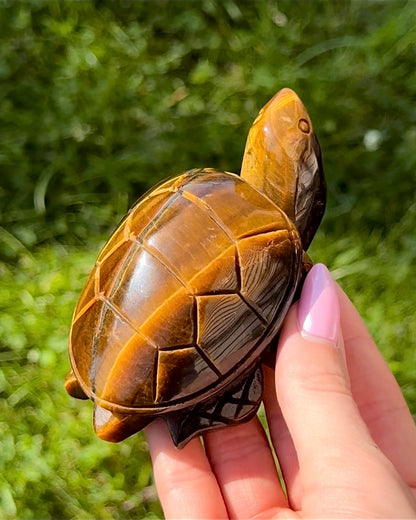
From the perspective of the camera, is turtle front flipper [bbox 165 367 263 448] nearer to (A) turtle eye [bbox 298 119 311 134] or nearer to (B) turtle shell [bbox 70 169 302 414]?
(B) turtle shell [bbox 70 169 302 414]

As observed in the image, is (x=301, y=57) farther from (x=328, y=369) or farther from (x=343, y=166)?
(x=328, y=369)

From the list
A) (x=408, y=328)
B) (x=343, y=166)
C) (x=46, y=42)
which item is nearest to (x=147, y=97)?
(x=46, y=42)

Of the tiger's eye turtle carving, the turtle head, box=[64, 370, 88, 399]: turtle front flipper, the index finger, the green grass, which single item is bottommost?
the green grass

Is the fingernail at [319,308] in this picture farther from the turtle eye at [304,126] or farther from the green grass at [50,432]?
the green grass at [50,432]

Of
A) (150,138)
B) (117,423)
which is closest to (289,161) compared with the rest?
(117,423)

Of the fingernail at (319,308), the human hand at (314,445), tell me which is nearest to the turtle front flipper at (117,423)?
the human hand at (314,445)

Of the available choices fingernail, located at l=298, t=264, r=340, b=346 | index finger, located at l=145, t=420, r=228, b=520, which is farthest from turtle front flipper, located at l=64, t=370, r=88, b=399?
fingernail, located at l=298, t=264, r=340, b=346
